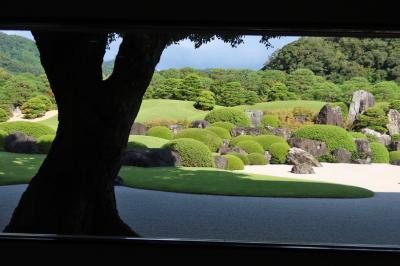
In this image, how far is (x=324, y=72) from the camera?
3.48 m

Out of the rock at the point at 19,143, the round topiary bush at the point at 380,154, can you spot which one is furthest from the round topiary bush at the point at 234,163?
the rock at the point at 19,143

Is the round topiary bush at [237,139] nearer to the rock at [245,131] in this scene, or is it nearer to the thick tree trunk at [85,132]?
the rock at [245,131]

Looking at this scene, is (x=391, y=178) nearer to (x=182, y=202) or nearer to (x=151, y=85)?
(x=182, y=202)

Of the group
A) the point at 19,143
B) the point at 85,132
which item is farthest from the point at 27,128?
the point at 85,132

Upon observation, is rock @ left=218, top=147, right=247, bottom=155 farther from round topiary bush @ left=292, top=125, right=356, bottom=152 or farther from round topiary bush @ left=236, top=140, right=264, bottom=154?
round topiary bush @ left=292, top=125, right=356, bottom=152

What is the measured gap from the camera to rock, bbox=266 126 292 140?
354cm

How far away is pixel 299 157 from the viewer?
135 inches

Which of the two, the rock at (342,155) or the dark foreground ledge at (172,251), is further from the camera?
the rock at (342,155)

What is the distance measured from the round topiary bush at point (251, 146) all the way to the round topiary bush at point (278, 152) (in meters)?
0.08

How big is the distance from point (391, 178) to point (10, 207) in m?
2.74

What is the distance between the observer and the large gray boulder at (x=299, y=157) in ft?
11.2

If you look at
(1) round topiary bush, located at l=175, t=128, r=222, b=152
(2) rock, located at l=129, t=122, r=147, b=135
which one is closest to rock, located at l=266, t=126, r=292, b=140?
(1) round topiary bush, located at l=175, t=128, r=222, b=152

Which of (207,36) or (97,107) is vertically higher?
(207,36)

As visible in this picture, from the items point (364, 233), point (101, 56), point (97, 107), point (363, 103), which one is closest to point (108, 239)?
point (97, 107)
